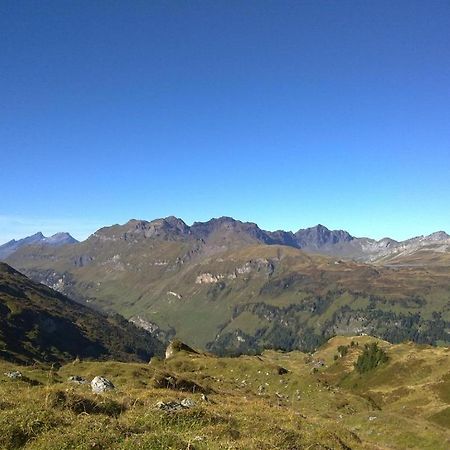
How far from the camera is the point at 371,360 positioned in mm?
125688

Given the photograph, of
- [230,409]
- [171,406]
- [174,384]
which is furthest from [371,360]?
[171,406]

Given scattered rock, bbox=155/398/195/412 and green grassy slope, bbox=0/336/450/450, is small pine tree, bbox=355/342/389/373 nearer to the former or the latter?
green grassy slope, bbox=0/336/450/450

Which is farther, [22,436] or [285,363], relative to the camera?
[285,363]

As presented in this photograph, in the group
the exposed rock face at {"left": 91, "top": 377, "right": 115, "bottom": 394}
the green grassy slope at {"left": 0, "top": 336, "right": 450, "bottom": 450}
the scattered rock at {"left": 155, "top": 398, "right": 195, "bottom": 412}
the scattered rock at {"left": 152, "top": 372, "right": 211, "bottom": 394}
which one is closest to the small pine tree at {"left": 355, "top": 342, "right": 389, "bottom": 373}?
the green grassy slope at {"left": 0, "top": 336, "right": 450, "bottom": 450}

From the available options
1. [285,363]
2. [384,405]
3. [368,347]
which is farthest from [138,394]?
[285,363]

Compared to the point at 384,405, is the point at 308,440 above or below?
above

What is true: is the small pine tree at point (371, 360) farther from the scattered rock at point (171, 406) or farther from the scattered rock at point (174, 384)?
the scattered rock at point (171, 406)

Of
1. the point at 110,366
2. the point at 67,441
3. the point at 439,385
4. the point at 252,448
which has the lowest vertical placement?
the point at 439,385

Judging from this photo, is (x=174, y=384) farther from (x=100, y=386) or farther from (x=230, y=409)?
(x=230, y=409)

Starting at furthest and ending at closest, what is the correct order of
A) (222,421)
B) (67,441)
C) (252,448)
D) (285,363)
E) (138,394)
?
(285,363) → (138,394) → (222,421) → (252,448) → (67,441)

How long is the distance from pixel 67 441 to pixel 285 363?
15746 cm

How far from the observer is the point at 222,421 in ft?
68.4

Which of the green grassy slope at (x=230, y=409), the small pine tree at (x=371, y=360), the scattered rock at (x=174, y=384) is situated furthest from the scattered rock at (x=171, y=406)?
the small pine tree at (x=371, y=360)

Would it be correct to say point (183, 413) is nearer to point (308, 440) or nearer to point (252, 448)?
point (252, 448)
